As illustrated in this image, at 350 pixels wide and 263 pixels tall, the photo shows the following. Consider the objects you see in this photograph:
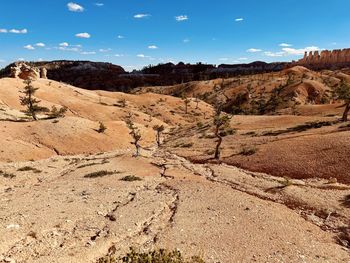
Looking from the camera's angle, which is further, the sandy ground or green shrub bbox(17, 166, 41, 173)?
green shrub bbox(17, 166, 41, 173)

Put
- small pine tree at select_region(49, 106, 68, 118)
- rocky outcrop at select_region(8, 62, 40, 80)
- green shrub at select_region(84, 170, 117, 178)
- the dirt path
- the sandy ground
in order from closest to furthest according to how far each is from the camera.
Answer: the dirt path < the sandy ground < green shrub at select_region(84, 170, 117, 178) < small pine tree at select_region(49, 106, 68, 118) < rocky outcrop at select_region(8, 62, 40, 80)

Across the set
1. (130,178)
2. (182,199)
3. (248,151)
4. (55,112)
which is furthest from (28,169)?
(55,112)

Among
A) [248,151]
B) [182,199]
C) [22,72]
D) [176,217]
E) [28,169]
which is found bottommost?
[28,169]

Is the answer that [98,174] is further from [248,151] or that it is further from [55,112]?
[55,112]

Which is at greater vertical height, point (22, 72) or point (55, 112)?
point (22, 72)

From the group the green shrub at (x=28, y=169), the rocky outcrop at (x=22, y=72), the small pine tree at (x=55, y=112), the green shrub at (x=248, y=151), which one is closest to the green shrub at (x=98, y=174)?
the green shrub at (x=28, y=169)

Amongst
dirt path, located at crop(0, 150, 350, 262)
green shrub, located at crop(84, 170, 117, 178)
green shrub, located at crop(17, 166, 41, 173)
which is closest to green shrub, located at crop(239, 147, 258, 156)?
dirt path, located at crop(0, 150, 350, 262)

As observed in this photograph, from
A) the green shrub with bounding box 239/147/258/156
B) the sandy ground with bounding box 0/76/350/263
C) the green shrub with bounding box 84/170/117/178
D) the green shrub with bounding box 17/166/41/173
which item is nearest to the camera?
the sandy ground with bounding box 0/76/350/263

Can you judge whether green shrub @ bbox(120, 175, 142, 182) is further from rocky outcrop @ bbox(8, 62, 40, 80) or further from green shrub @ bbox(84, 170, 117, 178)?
rocky outcrop @ bbox(8, 62, 40, 80)

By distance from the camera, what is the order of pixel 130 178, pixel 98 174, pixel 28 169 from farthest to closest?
pixel 28 169, pixel 98 174, pixel 130 178

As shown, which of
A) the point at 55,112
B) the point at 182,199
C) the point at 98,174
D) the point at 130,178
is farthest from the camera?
the point at 55,112

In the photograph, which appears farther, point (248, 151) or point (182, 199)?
point (248, 151)

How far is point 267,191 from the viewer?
2955 centimetres

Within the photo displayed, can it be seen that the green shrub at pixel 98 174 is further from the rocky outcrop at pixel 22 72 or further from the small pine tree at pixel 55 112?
the rocky outcrop at pixel 22 72
